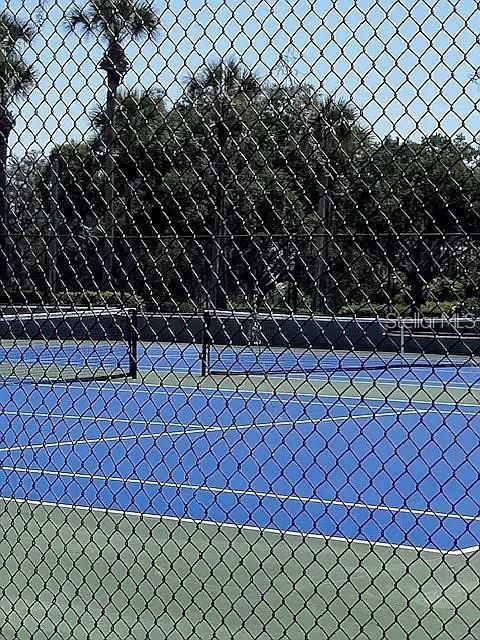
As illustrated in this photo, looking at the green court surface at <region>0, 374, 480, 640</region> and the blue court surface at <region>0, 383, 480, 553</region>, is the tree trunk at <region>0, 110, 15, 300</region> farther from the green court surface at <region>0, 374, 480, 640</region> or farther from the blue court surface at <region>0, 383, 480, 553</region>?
the green court surface at <region>0, 374, 480, 640</region>

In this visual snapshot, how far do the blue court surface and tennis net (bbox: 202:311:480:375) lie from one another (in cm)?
39

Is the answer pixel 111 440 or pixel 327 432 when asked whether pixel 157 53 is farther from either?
pixel 327 432

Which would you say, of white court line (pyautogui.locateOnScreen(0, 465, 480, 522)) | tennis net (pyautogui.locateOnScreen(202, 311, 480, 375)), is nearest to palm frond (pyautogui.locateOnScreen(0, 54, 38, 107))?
tennis net (pyautogui.locateOnScreen(202, 311, 480, 375))

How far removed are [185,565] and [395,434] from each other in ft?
22.7

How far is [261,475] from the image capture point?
8.89 m

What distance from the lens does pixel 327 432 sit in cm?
1356

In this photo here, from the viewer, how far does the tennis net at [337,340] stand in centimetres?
530

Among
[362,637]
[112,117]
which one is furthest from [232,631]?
[112,117]

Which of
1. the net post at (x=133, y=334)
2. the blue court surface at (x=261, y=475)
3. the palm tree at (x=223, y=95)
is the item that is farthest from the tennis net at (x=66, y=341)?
the palm tree at (x=223, y=95)

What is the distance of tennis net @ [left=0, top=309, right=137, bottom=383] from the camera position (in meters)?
6.10

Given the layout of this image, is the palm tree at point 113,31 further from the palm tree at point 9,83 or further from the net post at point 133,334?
the net post at point 133,334

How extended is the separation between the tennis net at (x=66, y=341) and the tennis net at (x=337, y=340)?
0.72 metres

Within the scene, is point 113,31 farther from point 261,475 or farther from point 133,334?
point 261,475

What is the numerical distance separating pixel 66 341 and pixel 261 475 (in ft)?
31.9
